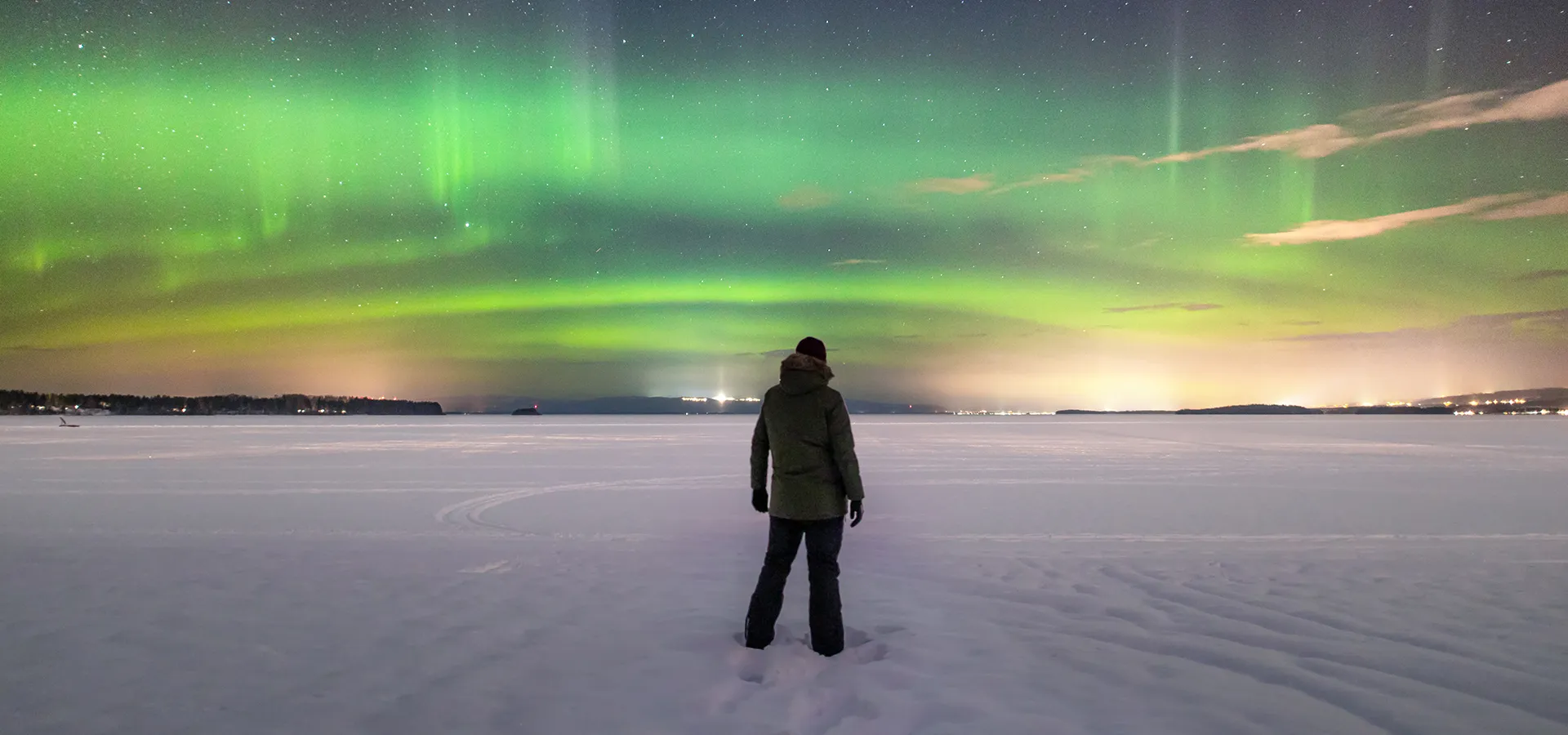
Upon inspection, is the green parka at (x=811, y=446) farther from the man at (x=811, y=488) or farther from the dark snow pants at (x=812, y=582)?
the dark snow pants at (x=812, y=582)

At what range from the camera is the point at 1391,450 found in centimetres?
Result: 3141

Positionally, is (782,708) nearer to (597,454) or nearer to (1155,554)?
(1155,554)

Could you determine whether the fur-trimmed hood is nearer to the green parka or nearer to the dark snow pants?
the green parka

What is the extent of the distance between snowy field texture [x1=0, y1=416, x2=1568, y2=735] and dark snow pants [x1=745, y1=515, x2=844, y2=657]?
170 mm

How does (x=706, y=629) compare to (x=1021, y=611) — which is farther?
(x=1021, y=611)

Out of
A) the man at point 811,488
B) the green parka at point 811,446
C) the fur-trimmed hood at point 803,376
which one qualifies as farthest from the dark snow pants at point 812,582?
the fur-trimmed hood at point 803,376

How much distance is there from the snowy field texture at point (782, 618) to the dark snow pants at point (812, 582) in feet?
0.56

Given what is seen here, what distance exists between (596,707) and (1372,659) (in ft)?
15.7

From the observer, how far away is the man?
5688 millimetres

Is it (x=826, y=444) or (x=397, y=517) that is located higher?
(x=826, y=444)

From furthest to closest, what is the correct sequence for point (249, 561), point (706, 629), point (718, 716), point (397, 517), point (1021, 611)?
point (397, 517), point (249, 561), point (1021, 611), point (706, 629), point (718, 716)

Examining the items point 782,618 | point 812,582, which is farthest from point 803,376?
point 782,618

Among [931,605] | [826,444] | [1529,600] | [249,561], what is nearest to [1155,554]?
[1529,600]

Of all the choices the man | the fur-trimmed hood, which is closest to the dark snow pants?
the man
